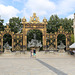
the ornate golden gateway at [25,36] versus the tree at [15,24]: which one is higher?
the tree at [15,24]

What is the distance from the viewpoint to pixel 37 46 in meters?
39.1

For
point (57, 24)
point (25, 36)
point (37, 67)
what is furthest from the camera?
point (57, 24)

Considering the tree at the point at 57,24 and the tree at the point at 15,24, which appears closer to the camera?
the tree at the point at 15,24

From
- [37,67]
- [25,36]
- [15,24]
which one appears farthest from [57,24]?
[37,67]

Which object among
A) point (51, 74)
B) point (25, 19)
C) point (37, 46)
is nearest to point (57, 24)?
point (37, 46)

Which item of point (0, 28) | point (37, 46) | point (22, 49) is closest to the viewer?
point (22, 49)

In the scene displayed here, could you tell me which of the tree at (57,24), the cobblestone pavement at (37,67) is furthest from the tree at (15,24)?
the cobblestone pavement at (37,67)

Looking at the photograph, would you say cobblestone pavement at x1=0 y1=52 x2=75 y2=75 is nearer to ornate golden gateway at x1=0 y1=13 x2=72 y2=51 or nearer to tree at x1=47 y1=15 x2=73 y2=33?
ornate golden gateway at x1=0 y1=13 x2=72 y2=51

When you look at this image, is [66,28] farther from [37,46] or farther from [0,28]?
[0,28]

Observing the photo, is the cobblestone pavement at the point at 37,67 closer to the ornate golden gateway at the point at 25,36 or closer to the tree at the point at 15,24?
the ornate golden gateway at the point at 25,36

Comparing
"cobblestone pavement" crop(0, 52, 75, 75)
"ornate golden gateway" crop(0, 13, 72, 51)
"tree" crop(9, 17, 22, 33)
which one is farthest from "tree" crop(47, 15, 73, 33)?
"cobblestone pavement" crop(0, 52, 75, 75)

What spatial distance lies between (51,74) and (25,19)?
2910 centimetres

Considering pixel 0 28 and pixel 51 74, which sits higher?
pixel 0 28

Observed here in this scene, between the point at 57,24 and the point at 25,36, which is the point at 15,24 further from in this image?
the point at 25,36
